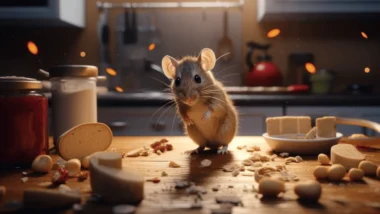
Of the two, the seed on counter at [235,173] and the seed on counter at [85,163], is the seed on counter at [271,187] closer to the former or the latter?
the seed on counter at [235,173]

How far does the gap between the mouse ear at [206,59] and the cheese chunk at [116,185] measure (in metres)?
0.65

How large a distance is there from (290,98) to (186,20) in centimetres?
122

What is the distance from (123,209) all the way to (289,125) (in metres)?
0.80

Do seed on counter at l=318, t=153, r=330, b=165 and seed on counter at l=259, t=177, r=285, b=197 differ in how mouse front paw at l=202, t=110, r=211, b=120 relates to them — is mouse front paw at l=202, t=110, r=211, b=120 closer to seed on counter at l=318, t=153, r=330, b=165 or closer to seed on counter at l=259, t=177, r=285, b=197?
seed on counter at l=318, t=153, r=330, b=165

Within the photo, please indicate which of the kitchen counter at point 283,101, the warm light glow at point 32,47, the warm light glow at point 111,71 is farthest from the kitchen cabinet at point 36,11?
the kitchen counter at point 283,101

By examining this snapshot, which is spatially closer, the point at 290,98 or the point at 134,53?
the point at 290,98

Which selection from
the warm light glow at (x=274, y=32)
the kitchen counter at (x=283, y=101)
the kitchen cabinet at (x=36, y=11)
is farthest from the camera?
the warm light glow at (x=274, y=32)

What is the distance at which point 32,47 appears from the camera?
342cm

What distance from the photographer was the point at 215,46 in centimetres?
337

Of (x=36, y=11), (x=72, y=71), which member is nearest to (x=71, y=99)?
(x=72, y=71)

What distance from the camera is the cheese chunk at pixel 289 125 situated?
133 cm

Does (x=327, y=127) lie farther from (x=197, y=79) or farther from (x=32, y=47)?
(x=32, y=47)

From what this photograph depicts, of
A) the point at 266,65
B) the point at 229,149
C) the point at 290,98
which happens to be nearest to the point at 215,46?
the point at 266,65

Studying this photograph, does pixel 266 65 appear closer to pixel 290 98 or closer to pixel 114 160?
pixel 290 98
